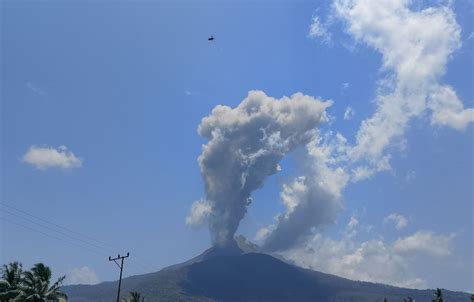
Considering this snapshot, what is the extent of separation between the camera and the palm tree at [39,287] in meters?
52.4

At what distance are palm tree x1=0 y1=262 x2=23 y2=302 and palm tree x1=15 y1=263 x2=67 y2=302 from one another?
88 centimetres

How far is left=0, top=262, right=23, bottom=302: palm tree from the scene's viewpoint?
52.4 meters

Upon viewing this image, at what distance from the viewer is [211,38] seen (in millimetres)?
86375

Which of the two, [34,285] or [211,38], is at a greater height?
[211,38]

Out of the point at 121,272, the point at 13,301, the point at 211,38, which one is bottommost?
the point at 13,301

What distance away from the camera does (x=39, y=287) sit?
5319 cm

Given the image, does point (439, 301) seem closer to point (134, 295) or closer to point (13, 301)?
point (134, 295)

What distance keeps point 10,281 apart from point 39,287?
12.5ft

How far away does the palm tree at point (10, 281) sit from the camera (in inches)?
2064

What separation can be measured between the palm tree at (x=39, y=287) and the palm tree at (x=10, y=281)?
0.88 metres

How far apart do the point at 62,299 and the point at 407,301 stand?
205 ft

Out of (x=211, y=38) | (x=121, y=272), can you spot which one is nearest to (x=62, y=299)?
(x=121, y=272)

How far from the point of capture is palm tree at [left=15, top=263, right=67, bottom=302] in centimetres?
5242

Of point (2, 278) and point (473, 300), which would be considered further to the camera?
point (473, 300)
